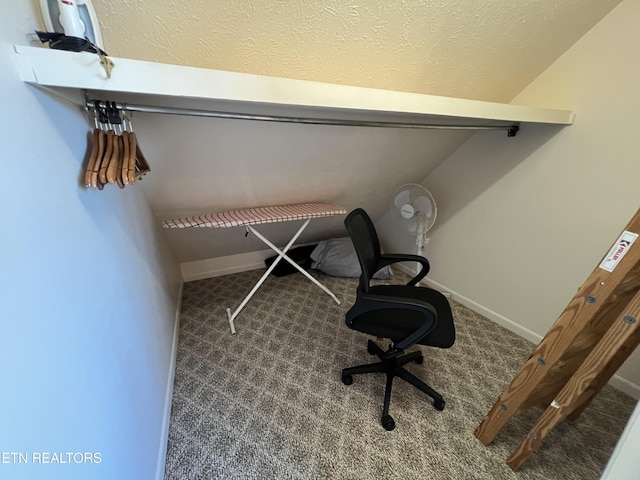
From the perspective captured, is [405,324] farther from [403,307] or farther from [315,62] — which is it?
[315,62]

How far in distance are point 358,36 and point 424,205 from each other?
1.37 metres

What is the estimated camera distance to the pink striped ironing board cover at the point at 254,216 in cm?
178

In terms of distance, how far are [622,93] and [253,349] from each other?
2791mm

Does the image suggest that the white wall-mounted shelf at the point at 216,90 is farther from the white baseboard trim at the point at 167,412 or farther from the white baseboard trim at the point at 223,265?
the white baseboard trim at the point at 223,265

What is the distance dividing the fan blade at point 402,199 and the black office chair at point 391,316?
712 mm

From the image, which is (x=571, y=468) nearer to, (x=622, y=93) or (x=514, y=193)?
(x=514, y=193)

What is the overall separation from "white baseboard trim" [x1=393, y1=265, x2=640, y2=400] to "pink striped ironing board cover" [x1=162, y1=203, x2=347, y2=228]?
4.77ft

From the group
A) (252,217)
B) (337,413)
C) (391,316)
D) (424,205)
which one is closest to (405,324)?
(391,316)

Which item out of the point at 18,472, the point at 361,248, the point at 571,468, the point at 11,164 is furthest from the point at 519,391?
the point at 11,164

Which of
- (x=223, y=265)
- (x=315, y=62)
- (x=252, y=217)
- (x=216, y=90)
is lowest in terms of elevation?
(x=223, y=265)

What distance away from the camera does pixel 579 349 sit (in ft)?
3.65

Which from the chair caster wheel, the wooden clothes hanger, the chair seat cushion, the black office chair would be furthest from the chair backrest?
the wooden clothes hanger

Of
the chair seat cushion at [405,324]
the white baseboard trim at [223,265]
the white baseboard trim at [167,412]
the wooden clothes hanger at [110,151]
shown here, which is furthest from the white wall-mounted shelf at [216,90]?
the white baseboard trim at [223,265]

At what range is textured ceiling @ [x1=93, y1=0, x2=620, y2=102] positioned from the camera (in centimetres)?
95
